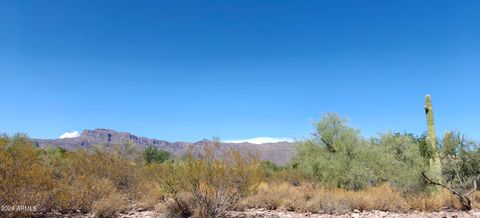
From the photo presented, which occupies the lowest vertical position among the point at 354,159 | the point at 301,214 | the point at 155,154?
the point at 301,214

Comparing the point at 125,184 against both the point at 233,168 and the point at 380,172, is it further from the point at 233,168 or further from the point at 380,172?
the point at 380,172

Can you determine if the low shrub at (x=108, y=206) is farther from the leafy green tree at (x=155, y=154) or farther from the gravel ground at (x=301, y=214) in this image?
the leafy green tree at (x=155, y=154)

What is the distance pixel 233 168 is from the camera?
12383 mm

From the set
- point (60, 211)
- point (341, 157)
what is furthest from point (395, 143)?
point (60, 211)

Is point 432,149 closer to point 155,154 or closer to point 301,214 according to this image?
point 301,214

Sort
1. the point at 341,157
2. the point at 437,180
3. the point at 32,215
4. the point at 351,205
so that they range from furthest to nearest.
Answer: the point at 341,157 → the point at 437,180 → the point at 351,205 → the point at 32,215

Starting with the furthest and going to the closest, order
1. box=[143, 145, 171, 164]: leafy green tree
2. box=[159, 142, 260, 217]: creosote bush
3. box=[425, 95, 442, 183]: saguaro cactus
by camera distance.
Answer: box=[143, 145, 171, 164]: leafy green tree, box=[425, 95, 442, 183]: saguaro cactus, box=[159, 142, 260, 217]: creosote bush

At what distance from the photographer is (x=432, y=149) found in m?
19.2

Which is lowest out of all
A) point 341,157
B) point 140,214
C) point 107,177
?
point 140,214

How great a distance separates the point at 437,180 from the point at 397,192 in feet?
5.86

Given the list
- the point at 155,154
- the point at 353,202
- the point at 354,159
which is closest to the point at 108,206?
the point at 353,202

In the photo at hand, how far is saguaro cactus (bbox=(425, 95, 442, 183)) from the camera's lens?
17312mm

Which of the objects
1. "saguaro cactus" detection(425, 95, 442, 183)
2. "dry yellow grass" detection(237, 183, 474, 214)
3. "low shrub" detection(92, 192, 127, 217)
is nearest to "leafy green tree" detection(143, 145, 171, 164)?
"dry yellow grass" detection(237, 183, 474, 214)

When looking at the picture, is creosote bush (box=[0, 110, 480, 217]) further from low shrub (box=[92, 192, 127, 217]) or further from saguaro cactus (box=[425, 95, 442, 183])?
saguaro cactus (box=[425, 95, 442, 183])
